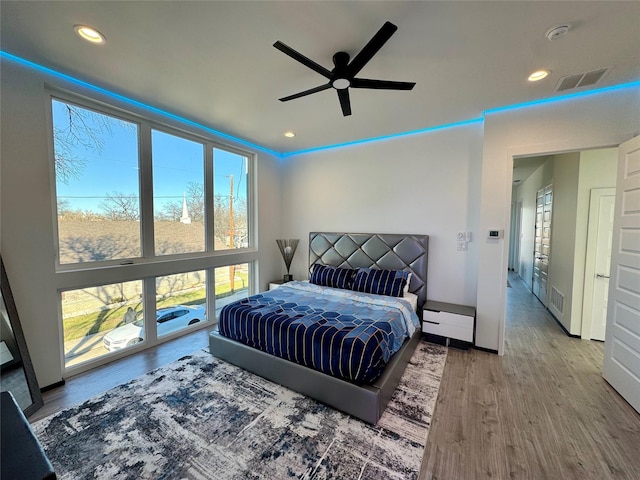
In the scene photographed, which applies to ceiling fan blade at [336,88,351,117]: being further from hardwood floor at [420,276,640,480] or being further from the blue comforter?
hardwood floor at [420,276,640,480]

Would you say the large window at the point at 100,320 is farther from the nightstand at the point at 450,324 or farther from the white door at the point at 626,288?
the white door at the point at 626,288

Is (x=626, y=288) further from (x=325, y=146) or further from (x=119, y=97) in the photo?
(x=119, y=97)

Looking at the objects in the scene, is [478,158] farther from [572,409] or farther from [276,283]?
[276,283]

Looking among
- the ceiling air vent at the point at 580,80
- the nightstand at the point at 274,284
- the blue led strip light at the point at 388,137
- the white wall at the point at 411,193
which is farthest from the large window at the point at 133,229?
the ceiling air vent at the point at 580,80

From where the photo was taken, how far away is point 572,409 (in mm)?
2191

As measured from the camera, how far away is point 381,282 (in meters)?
3.62

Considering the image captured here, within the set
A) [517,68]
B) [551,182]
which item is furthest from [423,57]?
[551,182]

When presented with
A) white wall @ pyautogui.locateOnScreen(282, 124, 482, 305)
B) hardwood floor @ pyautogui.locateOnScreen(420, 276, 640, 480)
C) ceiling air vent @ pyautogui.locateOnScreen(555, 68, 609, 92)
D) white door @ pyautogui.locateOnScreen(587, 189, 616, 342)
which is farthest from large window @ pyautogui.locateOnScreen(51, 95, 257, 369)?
white door @ pyautogui.locateOnScreen(587, 189, 616, 342)

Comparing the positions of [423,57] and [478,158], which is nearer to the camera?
[423,57]

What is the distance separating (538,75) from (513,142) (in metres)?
0.80

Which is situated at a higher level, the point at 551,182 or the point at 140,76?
the point at 140,76

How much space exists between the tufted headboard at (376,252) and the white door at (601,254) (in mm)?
2170

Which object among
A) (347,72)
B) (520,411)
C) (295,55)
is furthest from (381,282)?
(295,55)

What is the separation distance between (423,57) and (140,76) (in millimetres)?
2651
